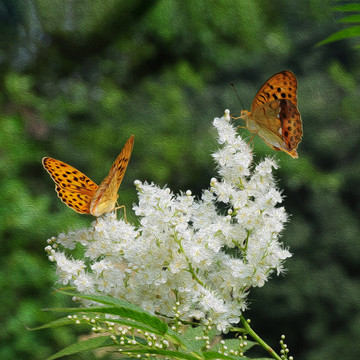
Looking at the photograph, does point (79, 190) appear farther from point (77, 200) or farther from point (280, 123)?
point (280, 123)

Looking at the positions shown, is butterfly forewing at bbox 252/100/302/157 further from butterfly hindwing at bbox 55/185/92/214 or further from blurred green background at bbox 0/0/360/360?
blurred green background at bbox 0/0/360/360

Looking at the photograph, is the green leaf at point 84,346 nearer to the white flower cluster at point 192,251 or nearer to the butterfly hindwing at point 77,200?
the white flower cluster at point 192,251

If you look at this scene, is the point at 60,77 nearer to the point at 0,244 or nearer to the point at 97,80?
the point at 97,80

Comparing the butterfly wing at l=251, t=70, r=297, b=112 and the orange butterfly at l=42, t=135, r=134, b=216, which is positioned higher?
the butterfly wing at l=251, t=70, r=297, b=112

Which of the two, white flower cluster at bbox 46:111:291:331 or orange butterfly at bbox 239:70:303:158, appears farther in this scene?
orange butterfly at bbox 239:70:303:158

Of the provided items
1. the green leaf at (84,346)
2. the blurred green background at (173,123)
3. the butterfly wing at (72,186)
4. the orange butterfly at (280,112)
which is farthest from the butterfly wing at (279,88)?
the blurred green background at (173,123)

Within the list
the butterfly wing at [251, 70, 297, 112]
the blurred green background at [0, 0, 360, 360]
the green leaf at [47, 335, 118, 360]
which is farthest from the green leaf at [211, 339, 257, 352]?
the blurred green background at [0, 0, 360, 360]

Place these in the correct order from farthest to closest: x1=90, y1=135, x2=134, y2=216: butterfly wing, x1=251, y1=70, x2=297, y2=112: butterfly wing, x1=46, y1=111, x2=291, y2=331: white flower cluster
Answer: x1=251, y1=70, x2=297, y2=112: butterfly wing < x1=90, y1=135, x2=134, y2=216: butterfly wing < x1=46, y1=111, x2=291, y2=331: white flower cluster
